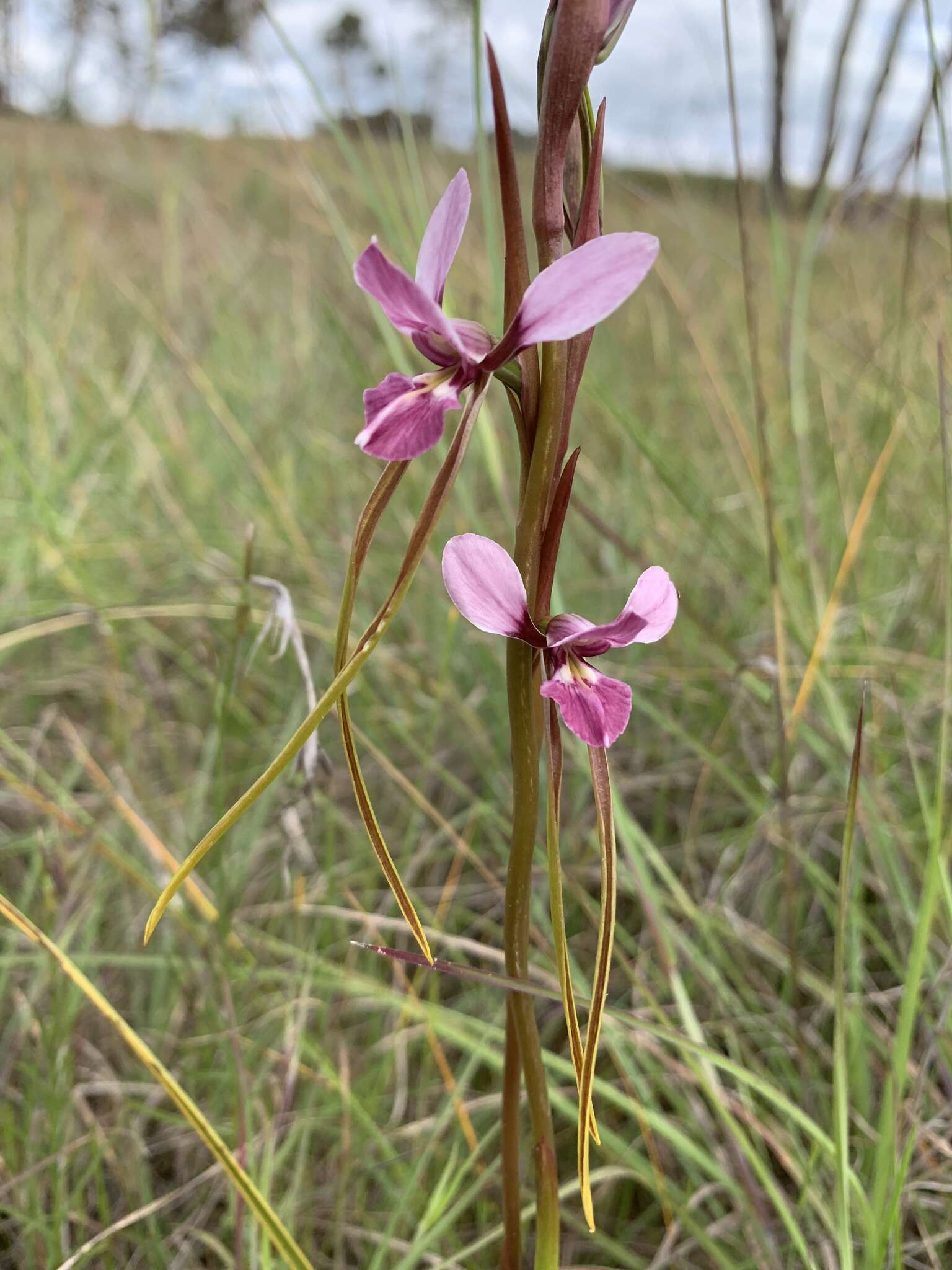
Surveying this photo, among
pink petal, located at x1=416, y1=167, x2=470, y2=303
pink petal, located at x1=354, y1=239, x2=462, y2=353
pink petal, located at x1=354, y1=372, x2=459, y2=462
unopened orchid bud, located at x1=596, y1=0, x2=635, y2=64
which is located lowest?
pink petal, located at x1=354, y1=372, x2=459, y2=462

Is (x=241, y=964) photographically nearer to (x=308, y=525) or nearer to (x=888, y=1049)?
(x=888, y=1049)

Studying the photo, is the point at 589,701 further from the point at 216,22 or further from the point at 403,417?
the point at 216,22

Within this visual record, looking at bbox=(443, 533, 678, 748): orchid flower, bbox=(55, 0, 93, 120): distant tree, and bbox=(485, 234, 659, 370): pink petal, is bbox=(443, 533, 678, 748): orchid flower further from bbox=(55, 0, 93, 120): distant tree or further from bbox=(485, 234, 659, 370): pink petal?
bbox=(55, 0, 93, 120): distant tree

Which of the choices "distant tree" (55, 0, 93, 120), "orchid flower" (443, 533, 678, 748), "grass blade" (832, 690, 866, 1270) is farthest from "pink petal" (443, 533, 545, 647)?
"distant tree" (55, 0, 93, 120)

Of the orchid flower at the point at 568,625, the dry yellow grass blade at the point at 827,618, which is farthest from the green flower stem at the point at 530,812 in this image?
the dry yellow grass blade at the point at 827,618

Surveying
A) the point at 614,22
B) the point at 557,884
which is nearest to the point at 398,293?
the point at 614,22

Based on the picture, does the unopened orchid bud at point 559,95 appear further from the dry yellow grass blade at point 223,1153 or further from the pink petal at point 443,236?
the dry yellow grass blade at point 223,1153
